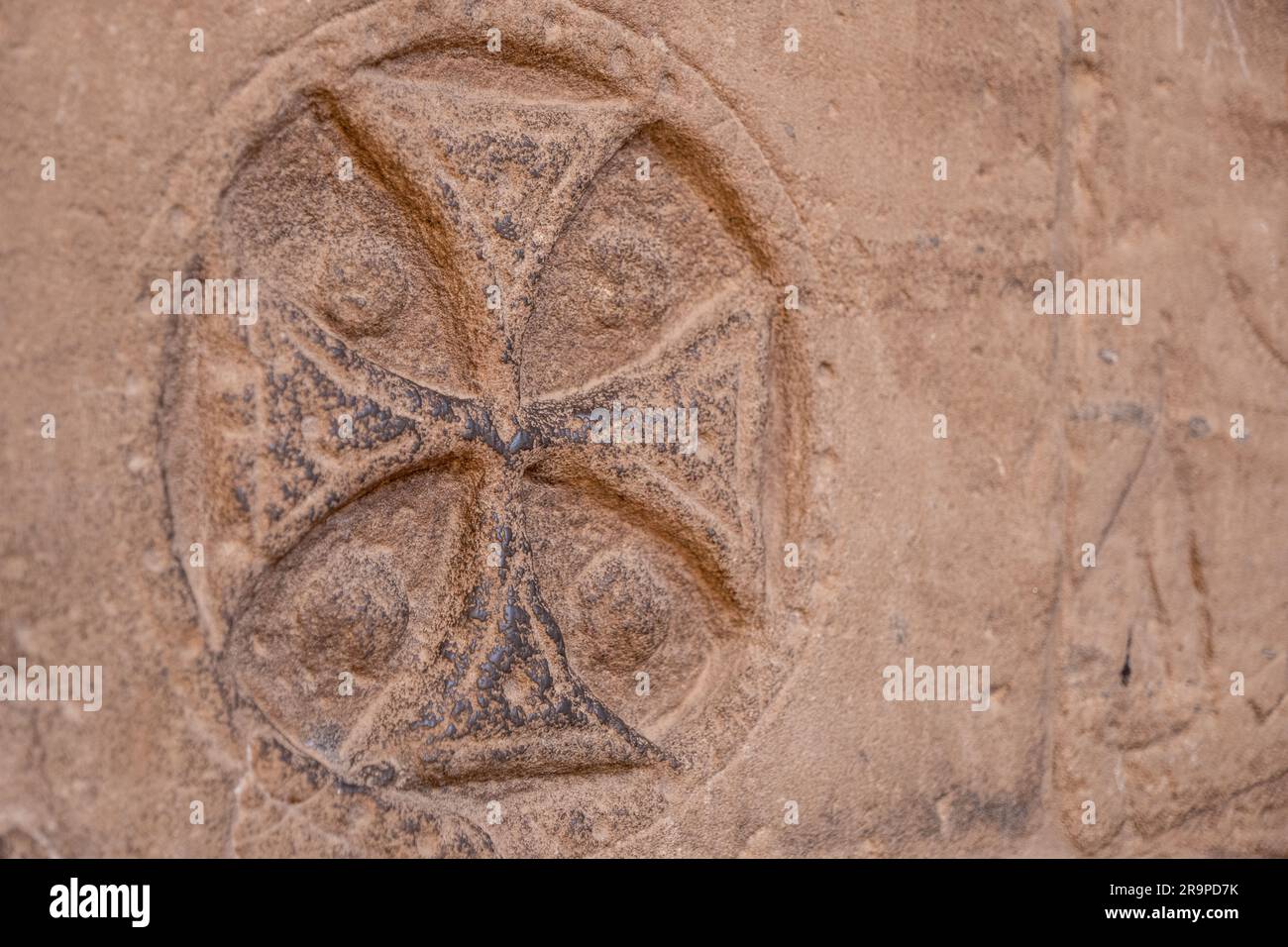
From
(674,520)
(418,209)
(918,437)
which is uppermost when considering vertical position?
(418,209)

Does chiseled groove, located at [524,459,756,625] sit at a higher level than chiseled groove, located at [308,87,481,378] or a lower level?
lower

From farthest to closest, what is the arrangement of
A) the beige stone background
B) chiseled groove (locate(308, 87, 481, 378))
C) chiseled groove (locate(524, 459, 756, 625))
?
chiseled groove (locate(524, 459, 756, 625))
chiseled groove (locate(308, 87, 481, 378))
the beige stone background

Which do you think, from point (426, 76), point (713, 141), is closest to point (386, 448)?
point (426, 76)

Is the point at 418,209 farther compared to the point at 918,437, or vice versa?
the point at 918,437

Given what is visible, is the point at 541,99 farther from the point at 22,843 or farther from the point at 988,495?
the point at 22,843

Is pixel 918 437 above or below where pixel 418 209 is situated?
below

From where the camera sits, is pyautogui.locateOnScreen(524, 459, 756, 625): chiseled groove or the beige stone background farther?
pyautogui.locateOnScreen(524, 459, 756, 625): chiseled groove

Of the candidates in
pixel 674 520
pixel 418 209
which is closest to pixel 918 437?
pixel 674 520

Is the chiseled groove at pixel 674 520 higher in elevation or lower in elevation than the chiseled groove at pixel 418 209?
lower

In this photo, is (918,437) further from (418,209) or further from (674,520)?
(418,209)
